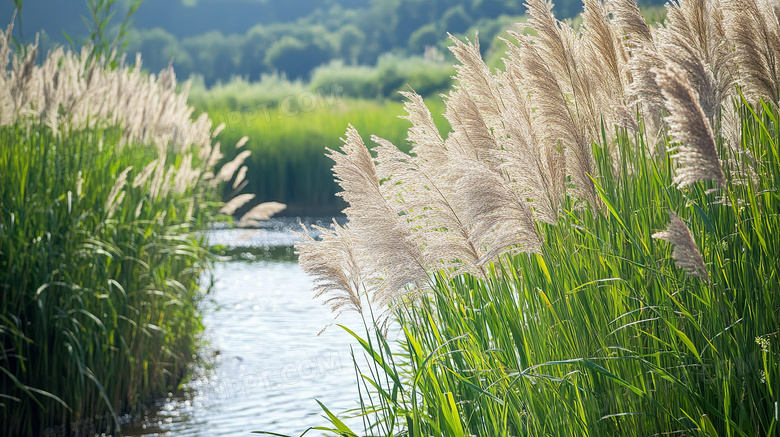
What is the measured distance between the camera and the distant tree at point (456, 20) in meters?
40.0

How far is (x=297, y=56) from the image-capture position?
44594mm

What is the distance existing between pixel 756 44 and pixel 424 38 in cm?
4139

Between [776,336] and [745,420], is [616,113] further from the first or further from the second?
[745,420]

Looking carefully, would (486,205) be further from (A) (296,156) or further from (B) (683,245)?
(A) (296,156)

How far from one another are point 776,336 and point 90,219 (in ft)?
11.8

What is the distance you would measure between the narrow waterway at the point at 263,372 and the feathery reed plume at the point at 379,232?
166 centimetres

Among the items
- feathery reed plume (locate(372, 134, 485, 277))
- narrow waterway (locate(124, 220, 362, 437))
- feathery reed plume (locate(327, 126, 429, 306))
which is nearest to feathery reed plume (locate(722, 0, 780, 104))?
feathery reed plume (locate(372, 134, 485, 277))

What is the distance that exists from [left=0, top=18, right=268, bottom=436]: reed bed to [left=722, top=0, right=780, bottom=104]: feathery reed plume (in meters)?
3.13

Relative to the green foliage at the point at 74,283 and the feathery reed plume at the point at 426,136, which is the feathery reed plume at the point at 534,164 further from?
the green foliage at the point at 74,283

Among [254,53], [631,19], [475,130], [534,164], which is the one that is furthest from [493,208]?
[254,53]

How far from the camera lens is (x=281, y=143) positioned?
14.3 metres

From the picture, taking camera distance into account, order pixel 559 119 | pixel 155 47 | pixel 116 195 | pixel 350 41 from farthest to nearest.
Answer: pixel 155 47 → pixel 350 41 → pixel 116 195 → pixel 559 119

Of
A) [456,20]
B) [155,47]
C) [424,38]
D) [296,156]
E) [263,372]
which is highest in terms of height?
[155,47]

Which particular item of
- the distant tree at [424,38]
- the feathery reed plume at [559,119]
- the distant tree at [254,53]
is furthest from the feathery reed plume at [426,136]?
the distant tree at [254,53]
